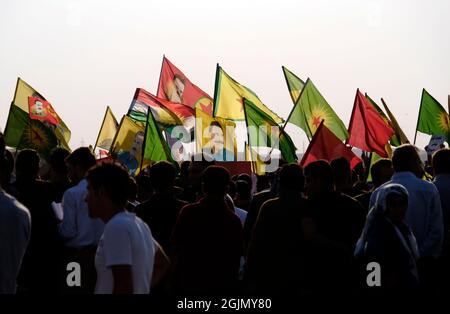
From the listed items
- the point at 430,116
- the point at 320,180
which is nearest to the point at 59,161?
the point at 320,180

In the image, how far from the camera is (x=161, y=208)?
34.6 ft

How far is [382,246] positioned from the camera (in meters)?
9.07

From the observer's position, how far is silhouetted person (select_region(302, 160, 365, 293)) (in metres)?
9.46

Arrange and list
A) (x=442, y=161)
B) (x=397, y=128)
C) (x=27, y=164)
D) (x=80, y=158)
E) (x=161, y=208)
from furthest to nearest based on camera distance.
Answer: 1. (x=397, y=128)
2. (x=442, y=161)
3. (x=161, y=208)
4. (x=80, y=158)
5. (x=27, y=164)

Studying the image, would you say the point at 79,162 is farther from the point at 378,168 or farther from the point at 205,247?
the point at 378,168

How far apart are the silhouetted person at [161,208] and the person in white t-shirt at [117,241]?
3.22 metres

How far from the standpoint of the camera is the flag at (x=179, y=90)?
1241 inches

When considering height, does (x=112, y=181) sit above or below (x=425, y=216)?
above

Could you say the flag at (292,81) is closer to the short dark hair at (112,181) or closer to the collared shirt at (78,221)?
the collared shirt at (78,221)

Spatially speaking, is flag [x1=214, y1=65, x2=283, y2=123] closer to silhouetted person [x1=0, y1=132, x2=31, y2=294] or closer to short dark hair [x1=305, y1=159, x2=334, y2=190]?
short dark hair [x1=305, y1=159, x2=334, y2=190]

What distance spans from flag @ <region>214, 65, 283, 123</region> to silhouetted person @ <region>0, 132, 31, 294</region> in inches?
761

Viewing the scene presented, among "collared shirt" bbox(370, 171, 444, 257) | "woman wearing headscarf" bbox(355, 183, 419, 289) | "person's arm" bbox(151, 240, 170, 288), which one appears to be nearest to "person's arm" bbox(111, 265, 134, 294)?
"person's arm" bbox(151, 240, 170, 288)

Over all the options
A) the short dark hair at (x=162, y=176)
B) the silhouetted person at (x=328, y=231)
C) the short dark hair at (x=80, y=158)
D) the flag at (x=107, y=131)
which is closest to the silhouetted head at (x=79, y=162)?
the short dark hair at (x=80, y=158)

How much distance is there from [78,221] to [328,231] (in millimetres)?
2299
